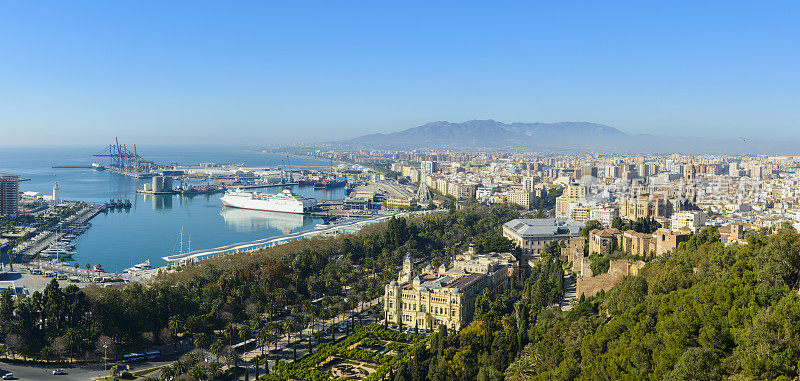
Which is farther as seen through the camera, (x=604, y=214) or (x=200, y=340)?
(x=604, y=214)

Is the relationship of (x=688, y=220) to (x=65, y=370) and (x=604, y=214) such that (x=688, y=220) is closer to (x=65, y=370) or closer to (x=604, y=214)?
(x=604, y=214)

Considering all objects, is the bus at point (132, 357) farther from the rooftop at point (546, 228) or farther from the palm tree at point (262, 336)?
the rooftop at point (546, 228)

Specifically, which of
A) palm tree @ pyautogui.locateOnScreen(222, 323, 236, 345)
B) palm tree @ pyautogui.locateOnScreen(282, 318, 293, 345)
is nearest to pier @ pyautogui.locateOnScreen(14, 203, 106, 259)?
palm tree @ pyautogui.locateOnScreen(222, 323, 236, 345)

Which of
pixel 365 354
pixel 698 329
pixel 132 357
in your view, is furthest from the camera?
pixel 365 354

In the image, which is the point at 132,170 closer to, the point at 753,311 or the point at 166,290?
the point at 166,290

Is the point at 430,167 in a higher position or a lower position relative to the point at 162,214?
higher

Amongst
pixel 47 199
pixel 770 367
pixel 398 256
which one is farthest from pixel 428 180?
pixel 770 367

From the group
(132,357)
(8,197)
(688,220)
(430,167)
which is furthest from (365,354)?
(430,167)

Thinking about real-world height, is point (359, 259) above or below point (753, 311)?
below
